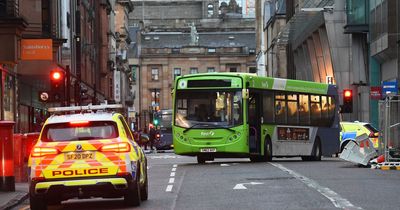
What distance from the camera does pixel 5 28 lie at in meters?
34.8

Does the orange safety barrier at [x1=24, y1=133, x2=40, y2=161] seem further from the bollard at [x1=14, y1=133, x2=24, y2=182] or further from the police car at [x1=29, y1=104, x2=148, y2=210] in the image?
the police car at [x1=29, y1=104, x2=148, y2=210]

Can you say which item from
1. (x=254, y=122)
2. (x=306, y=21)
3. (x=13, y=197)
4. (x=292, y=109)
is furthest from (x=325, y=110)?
(x=306, y=21)

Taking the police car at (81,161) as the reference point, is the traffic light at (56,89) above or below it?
above

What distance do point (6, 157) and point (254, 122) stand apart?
13.1 m

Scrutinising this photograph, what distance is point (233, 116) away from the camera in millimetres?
33156

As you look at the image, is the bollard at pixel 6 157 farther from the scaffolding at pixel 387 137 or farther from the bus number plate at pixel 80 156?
the scaffolding at pixel 387 137

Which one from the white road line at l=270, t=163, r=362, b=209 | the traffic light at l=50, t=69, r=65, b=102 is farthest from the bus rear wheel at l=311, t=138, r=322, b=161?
the white road line at l=270, t=163, r=362, b=209

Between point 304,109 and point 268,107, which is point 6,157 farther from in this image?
point 304,109

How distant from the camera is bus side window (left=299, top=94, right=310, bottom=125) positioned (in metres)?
36.8

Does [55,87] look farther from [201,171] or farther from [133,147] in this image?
[133,147]

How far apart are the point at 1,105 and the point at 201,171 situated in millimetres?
14182

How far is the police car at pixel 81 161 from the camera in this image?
53.2 feet

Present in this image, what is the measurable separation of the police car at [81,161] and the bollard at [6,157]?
5.51 m

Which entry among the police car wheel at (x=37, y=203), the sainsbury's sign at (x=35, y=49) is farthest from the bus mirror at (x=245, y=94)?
the police car wheel at (x=37, y=203)
